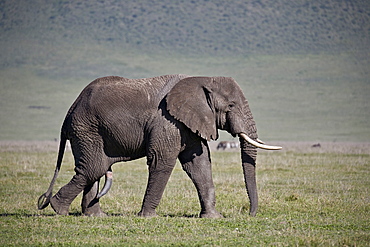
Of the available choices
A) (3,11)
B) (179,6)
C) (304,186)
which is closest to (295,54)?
(179,6)

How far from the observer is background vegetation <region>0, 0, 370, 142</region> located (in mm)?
81688

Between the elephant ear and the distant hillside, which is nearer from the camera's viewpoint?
the elephant ear

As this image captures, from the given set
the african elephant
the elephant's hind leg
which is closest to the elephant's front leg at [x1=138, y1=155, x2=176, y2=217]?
the african elephant

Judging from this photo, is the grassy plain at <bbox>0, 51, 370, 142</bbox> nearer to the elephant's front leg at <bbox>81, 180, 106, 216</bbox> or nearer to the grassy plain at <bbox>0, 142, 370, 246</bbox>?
the grassy plain at <bbox>0, 142, 370, 246</bbox>

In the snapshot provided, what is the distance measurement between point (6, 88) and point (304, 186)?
261ft

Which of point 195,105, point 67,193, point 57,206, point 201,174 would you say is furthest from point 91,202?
point 195,105

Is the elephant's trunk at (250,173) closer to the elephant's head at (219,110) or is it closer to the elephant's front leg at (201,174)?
the elephant's head at (219,110)

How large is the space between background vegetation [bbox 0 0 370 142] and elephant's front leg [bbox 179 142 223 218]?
55003mm

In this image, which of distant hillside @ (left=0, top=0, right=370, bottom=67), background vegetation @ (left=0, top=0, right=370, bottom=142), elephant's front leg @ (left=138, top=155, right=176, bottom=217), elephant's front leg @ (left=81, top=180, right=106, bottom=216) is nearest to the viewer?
elephant's front leg @ (left=138, top=155, right=176, bottom=217)

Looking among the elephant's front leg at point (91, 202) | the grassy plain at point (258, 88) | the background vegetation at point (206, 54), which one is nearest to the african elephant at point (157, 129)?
the elephant's front leg at point (91, 202)

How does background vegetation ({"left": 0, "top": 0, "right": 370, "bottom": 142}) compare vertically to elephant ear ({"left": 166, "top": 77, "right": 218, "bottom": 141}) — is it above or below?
above

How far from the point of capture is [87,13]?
5379 inches

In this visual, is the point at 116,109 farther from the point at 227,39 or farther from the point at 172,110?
the point at 227,39

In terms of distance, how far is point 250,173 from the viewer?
42.3 ft
